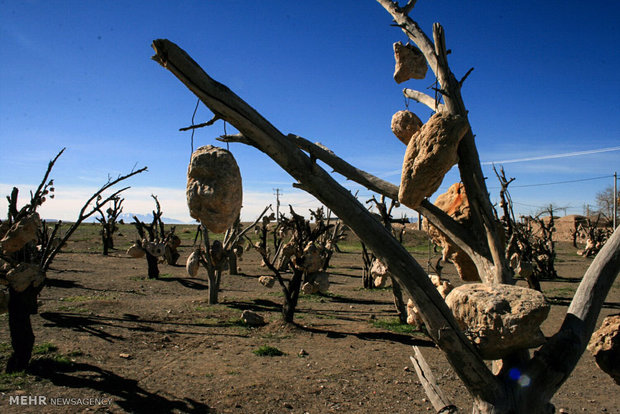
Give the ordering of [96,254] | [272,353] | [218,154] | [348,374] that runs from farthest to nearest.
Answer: [96,254]
[272,353]
[348,374]
[218,154]

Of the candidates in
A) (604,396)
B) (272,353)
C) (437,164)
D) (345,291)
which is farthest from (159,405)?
(345,291)

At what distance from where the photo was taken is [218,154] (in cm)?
228

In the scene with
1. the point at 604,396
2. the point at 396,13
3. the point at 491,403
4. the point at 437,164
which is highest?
the point at 396,13

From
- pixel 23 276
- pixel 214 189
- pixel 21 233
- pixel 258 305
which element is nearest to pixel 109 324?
pixel 23 276

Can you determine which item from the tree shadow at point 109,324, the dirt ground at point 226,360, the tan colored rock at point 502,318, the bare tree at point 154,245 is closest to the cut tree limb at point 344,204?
the tan colored rock at point 502,318

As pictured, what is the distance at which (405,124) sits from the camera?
3.26 m

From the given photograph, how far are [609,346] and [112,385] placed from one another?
6.23 meters

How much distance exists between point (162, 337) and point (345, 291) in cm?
818

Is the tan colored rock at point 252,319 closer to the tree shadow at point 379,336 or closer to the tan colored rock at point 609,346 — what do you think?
the tree shadow at point 379,336

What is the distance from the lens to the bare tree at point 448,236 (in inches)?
83.3

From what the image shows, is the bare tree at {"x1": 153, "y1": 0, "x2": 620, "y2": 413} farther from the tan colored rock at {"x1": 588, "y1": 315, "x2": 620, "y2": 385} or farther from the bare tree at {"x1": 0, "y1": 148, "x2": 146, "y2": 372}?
the bare tree at {"x1": 0, "y1": 148, "x2": 146, "y2": 372}

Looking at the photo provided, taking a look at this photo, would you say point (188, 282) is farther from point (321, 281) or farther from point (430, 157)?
point (430, 157)

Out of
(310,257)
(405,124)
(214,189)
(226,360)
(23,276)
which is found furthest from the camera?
(310,257)

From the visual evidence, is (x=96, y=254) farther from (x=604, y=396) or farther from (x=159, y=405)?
(x=604, y=396)
